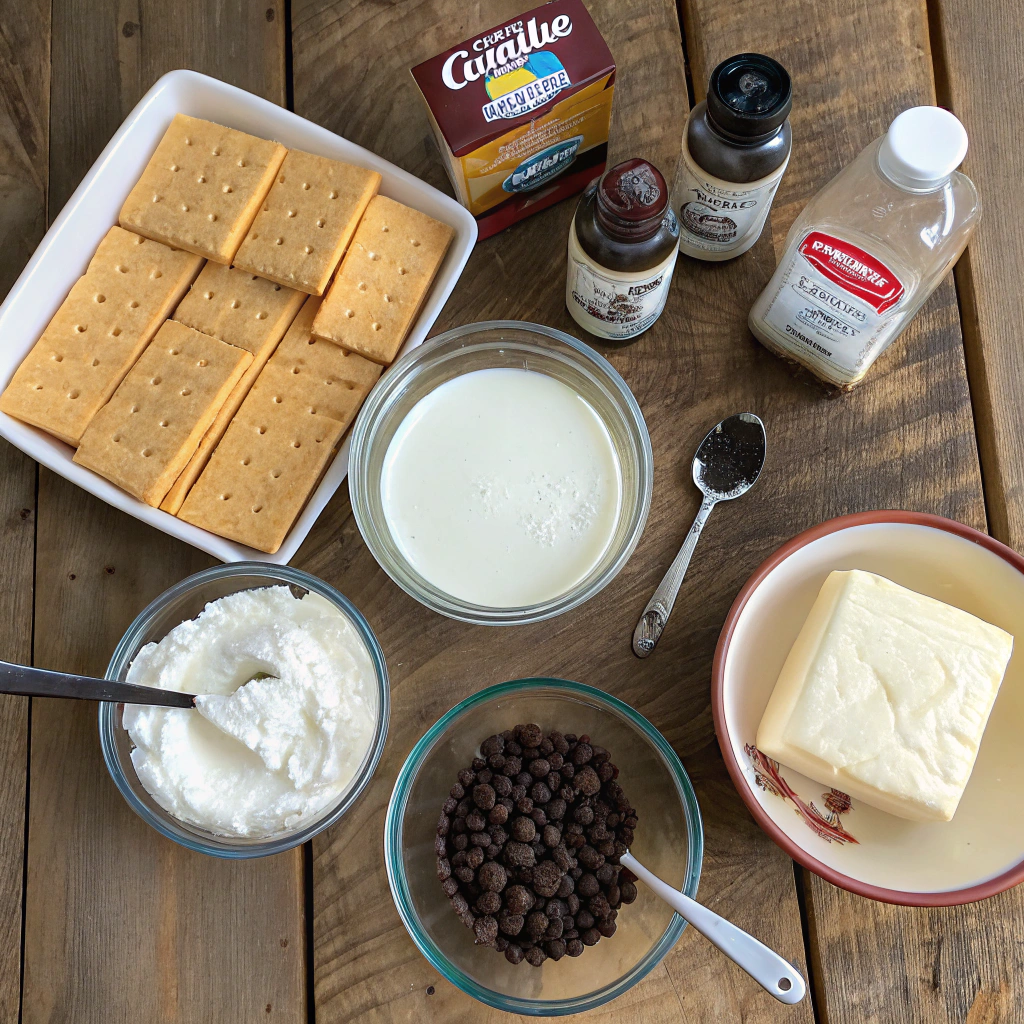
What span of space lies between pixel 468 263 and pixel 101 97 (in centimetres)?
63

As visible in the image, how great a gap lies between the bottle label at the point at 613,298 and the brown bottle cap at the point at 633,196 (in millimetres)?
79

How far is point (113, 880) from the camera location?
1206 millimetres

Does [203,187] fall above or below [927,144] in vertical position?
below

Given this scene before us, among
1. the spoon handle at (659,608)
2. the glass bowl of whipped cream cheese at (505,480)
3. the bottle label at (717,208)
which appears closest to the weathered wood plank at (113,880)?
the glass bowl of whipped cream cheese at (505,480)

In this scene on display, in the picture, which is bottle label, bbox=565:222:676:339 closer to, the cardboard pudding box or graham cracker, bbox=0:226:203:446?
the cardboard pudding box

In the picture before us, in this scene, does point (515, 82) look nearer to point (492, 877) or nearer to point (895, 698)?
point (895, 698)

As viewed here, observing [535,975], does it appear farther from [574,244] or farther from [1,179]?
[1,179]

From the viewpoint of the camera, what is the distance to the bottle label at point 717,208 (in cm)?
109

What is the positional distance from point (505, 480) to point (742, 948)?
25.0 inches

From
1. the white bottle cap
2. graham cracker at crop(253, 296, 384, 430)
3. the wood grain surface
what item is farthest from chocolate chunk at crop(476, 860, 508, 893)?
the white bottle cap

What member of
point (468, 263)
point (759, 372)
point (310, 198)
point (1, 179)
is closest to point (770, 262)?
point (759, 372)

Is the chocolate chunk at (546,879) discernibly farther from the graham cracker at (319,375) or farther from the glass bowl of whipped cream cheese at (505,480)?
the graham cracker at (319,375)

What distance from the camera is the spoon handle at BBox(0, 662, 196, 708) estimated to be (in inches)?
35.6

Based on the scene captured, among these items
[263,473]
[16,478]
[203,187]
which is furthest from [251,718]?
[203,187]
